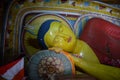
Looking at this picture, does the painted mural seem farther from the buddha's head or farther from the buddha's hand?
the buddha's hand

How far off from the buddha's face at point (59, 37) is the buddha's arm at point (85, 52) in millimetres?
91

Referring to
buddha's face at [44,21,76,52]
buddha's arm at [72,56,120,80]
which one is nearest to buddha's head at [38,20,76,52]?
buddha's face at [44,21,76,52]

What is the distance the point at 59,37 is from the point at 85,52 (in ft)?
1.07

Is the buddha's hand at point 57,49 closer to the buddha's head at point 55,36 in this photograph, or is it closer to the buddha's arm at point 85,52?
the buddha's head at point 55,36

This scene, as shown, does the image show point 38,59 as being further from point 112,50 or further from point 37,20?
point 112,50

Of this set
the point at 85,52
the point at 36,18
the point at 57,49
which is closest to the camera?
the point at 57,49

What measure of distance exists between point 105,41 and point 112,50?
4.7 inches

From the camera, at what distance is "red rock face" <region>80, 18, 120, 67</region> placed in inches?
87.1

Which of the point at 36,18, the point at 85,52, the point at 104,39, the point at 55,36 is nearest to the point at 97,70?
the point at 85,52

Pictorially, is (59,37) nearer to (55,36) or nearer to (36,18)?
(55,36)

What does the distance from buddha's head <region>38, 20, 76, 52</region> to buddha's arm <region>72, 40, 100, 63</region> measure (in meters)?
0.10

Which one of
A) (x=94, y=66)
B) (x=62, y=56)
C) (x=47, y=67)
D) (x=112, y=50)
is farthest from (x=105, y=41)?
(x=47, y=67)

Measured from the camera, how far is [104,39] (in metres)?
2.25

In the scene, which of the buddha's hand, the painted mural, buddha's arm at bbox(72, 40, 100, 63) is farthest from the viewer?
the painted mural
